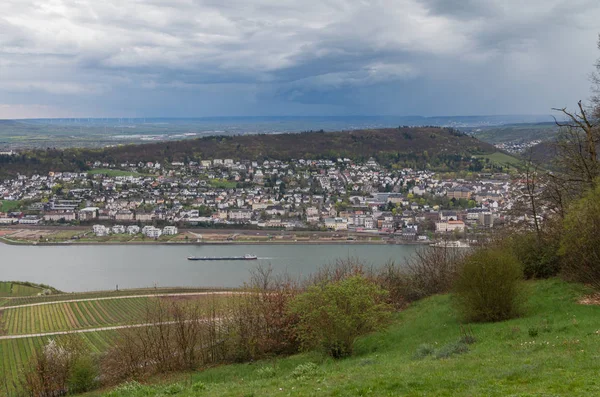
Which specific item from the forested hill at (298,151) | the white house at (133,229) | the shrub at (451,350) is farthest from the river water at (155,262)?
the forested hill at (298,151)

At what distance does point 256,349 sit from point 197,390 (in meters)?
3.55

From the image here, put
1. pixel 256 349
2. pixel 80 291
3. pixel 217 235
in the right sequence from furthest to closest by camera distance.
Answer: pixel 217 235
pixel 80 291
pixel 256 349

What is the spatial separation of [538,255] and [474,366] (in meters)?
5.40

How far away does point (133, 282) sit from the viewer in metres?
23.9

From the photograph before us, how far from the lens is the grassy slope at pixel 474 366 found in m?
4.10

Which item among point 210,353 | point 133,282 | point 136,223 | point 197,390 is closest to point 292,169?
point 136,223

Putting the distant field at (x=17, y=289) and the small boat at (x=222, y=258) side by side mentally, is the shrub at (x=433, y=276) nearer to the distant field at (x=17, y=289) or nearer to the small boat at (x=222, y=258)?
the small boat at (x=222, y=258)

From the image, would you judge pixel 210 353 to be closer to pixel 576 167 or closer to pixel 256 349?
pixel 256 349

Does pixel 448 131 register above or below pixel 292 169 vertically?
above

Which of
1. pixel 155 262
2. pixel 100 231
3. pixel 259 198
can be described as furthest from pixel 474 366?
pixel 259 198

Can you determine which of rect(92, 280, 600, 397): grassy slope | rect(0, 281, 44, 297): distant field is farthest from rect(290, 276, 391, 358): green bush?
rect(0, 281, 44, 297): distant field

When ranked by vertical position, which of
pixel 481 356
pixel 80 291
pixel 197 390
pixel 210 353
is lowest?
pixel 80 291

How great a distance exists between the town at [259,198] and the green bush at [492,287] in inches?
923

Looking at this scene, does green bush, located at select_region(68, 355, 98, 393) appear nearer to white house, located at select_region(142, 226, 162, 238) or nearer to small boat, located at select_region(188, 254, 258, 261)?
small boat, located at select_region(188, 254, 258, 261)
